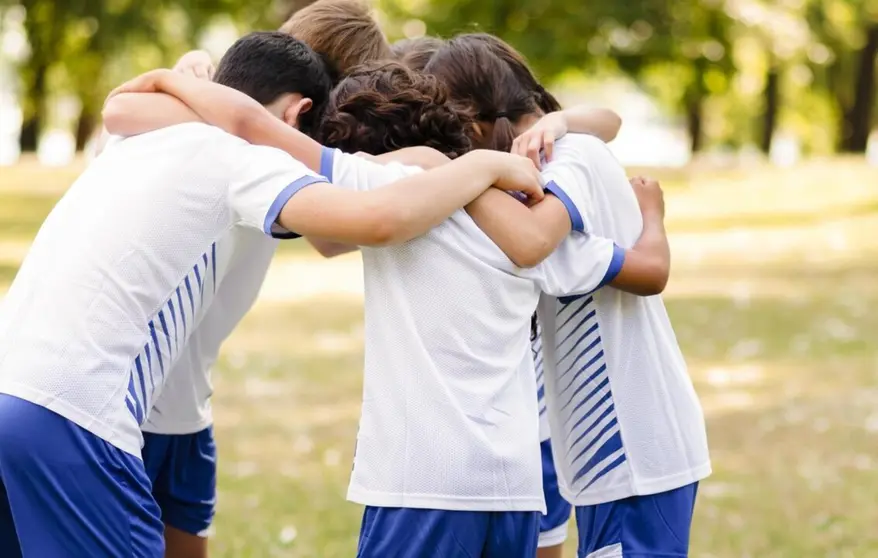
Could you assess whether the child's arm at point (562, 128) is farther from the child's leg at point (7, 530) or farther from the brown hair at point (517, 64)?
the child's leg at point (7, 530)

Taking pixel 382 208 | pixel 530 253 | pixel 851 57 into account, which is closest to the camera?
pixel 382 208

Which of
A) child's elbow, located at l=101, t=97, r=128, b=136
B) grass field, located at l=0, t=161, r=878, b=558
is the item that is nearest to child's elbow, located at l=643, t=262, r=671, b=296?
child's elbow, located at l=101, t=97, r=128, b=136

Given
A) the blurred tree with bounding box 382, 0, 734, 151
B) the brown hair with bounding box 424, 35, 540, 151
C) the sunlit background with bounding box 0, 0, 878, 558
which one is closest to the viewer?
the brown hair with bounding box 424, 35, 540, 151

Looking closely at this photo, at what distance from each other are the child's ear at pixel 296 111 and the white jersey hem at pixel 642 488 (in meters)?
1.02

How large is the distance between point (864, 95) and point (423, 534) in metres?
25.0

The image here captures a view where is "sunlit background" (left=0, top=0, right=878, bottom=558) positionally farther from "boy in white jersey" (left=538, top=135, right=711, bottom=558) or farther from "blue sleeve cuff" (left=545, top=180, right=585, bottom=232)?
"blue sleeve cuff" (left=545, top=180, right=585, bottom=232)

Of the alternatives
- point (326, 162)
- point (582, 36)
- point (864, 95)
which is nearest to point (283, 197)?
point (326, 162)

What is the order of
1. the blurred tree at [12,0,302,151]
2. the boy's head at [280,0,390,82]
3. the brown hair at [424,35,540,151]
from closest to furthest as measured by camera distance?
the brown hair at [424,35,540,151] < the boy's head at [280,0,390,82] < the blurred tree at [12,0,302,151]

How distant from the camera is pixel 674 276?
42.1 feet

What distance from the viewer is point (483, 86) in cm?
285

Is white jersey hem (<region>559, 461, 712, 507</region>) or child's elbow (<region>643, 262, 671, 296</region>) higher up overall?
child's elbow (<region>643, 262, 671, 296</region>)

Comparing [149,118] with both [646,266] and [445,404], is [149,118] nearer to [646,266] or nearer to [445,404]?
[445,404]

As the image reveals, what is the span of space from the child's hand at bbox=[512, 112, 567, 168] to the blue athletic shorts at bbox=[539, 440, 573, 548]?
98cm

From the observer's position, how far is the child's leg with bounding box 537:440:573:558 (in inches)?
135
